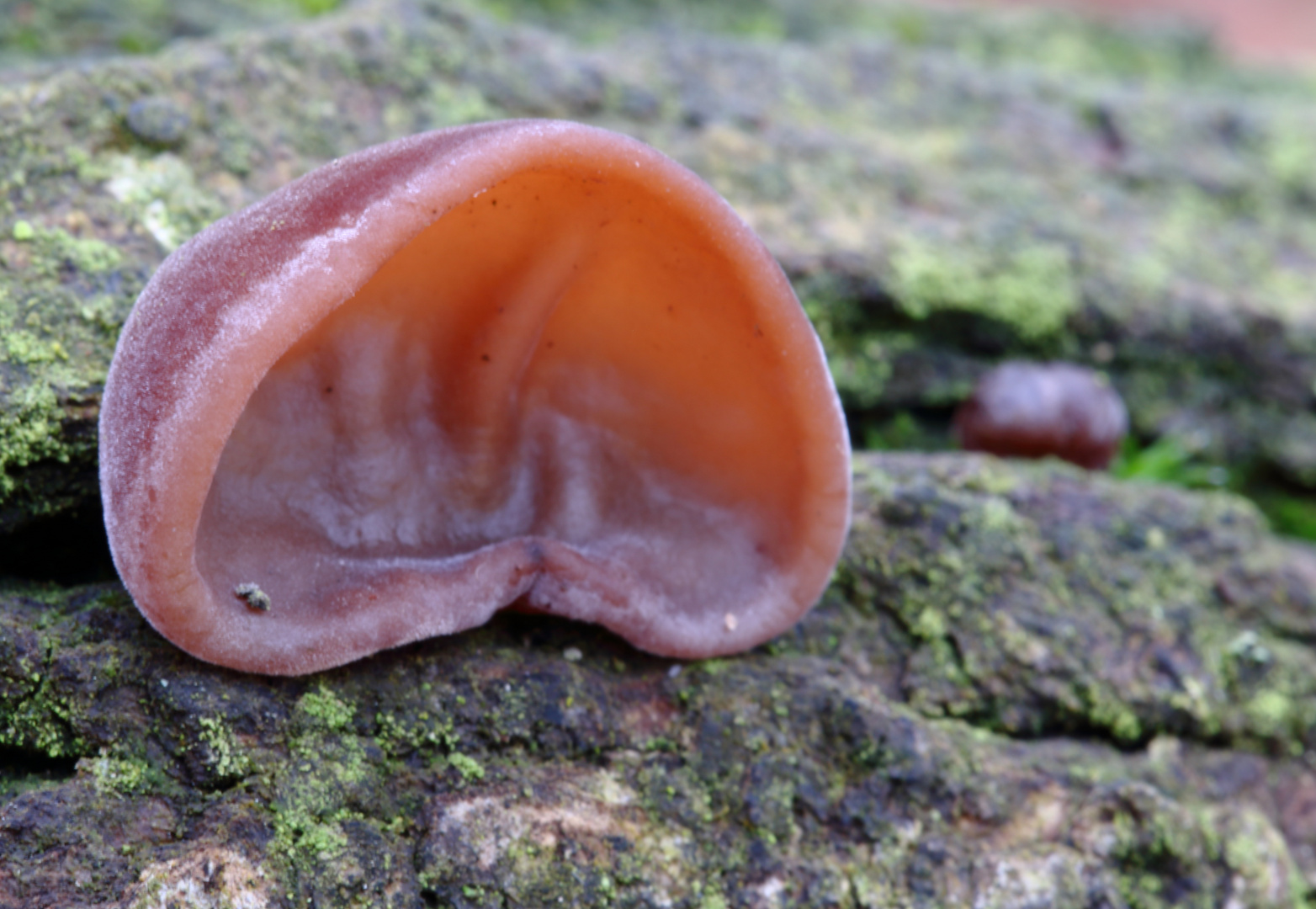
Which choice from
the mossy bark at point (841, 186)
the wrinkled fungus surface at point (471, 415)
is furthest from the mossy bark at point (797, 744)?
the mossy bark at point (841, 186)

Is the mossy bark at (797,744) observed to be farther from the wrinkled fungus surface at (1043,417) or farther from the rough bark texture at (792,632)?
the wrinkled fungus surface at (1043,417)

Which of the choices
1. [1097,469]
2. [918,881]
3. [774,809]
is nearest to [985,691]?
[918,881]

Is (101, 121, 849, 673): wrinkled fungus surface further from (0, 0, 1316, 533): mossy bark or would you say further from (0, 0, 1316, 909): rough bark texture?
(0, 0, 1316, 533): mossy bark

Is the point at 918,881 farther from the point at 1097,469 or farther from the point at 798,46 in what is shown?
the point at 798,46

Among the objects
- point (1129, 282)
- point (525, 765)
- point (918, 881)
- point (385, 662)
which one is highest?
point (1129, 282)

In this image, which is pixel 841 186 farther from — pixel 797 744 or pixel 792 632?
pixel 797 744

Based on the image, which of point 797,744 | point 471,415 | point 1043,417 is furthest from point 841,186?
point 797,744
